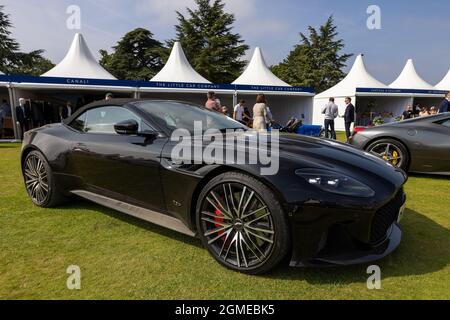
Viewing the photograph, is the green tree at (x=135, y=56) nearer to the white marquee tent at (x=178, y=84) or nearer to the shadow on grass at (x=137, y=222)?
the white marquee tent at (x=178, y=84)

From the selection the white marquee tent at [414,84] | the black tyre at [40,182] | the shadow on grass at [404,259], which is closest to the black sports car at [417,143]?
the shadow on grass at [404,259]

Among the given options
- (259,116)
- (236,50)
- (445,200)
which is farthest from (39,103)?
(236,50)

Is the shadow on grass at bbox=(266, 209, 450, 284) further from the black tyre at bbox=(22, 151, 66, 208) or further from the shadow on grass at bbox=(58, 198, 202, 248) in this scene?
the black tyre at bbox=(22, 151, 66, 208)

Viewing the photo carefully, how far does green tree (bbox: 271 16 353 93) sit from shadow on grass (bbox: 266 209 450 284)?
44448 millimetres

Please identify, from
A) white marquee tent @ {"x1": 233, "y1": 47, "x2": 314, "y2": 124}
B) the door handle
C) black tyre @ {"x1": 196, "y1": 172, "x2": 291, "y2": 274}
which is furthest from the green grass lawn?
white marquee tent @ {"x1": 233, "y1": 47, "x2": 314, "y2": 124}

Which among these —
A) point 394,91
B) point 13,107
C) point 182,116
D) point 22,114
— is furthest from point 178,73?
point 182,116

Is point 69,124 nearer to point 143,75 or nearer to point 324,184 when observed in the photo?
point 324,184

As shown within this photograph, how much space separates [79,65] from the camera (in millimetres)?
17156

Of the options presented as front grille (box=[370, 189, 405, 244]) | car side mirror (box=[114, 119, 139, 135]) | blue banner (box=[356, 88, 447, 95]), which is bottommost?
front grille (box=[370, 189, 405, 244])

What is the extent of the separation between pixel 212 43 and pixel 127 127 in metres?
39.0

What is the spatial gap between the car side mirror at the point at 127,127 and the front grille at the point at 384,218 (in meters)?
2.03

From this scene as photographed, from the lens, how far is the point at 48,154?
3.68 meters

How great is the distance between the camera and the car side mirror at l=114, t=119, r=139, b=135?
2.82m

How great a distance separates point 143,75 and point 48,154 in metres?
40.7
